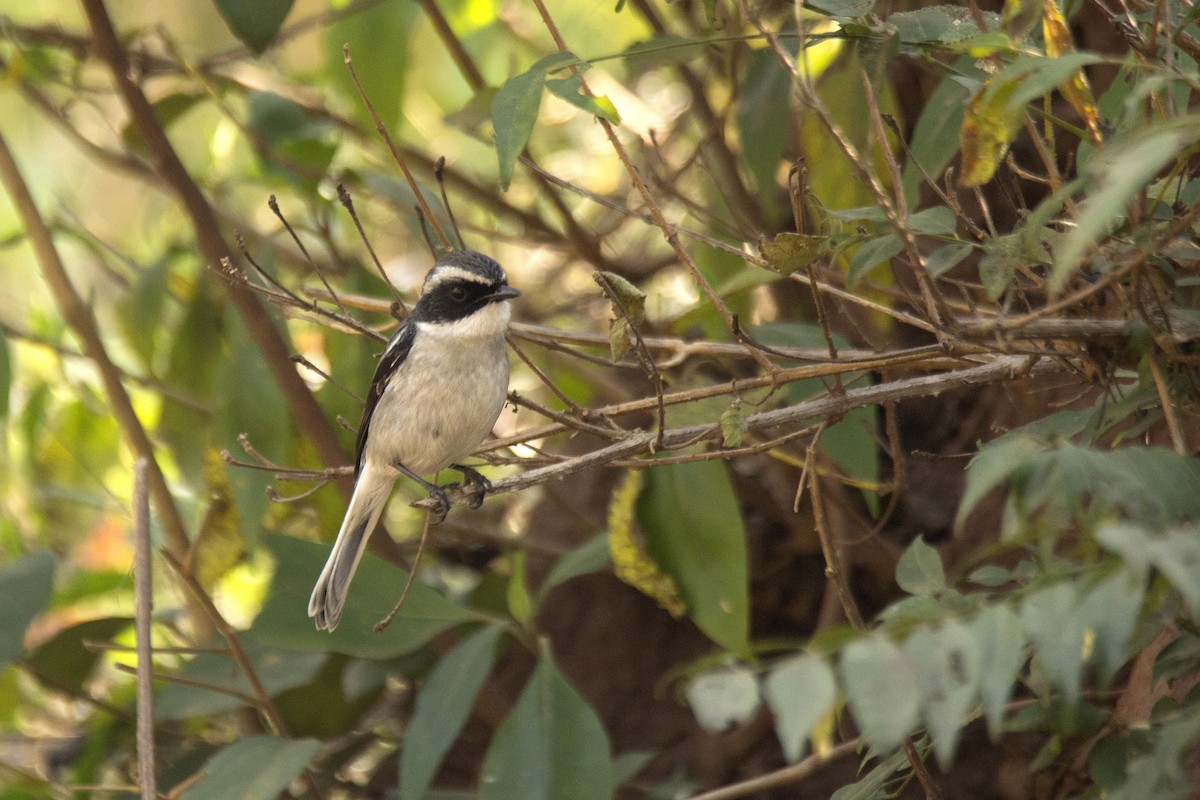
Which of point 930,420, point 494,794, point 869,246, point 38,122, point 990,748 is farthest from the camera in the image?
point 38,122

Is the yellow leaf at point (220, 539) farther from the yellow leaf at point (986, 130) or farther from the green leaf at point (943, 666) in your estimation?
the green leaf at point (943, 666)

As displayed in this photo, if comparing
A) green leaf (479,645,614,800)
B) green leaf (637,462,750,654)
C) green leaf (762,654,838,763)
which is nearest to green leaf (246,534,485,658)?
green leaf (479,645,614,800)

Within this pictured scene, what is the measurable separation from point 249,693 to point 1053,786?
2.43 m

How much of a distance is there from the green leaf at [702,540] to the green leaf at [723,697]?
1.68m

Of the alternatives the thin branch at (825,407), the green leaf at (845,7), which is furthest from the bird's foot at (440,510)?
the green leaf at (845,7)

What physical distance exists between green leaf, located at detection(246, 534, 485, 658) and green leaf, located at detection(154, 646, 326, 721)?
1.07ft

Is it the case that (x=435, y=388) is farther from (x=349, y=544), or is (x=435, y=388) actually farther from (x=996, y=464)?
(x=996, y=464)

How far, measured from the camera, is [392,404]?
148 inches

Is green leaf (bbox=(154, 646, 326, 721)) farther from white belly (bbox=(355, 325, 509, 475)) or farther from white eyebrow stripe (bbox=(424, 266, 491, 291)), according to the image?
white eyebrow stripe (bbox=(424, 266, 491, 291))

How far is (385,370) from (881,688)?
265 centimetres

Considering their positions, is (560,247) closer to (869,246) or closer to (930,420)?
(930,420)

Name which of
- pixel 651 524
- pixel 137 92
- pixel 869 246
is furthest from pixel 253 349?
pixel 869 246

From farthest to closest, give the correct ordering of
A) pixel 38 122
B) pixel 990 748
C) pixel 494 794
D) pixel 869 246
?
pixel 38 122 < pixel 990 748 < pixel 494 794 < pixel 869 246

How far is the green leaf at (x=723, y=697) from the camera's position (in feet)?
4.73
